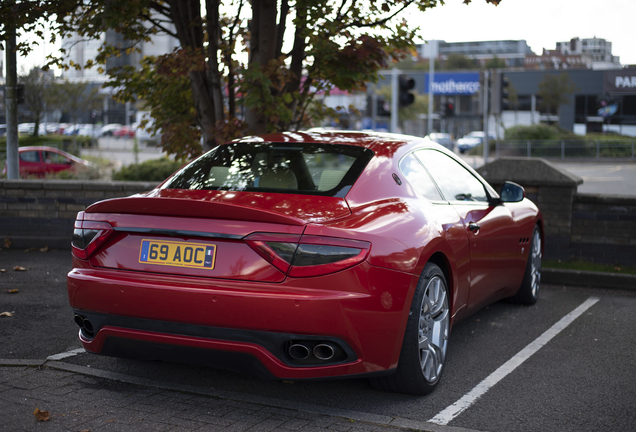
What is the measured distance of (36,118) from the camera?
35.1 m

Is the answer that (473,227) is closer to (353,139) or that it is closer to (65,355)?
(353,139)

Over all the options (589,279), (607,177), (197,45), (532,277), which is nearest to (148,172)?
(197,45)

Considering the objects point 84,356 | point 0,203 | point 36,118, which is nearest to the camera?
point 84,356

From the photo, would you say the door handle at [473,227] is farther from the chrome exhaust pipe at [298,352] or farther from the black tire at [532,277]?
the chrome exhaust pipe at [298,352]

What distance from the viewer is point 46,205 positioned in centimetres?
927

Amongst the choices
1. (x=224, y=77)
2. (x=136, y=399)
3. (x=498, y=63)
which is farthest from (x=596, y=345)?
(x=498, y=63)

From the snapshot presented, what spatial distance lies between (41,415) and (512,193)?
3.90 meters

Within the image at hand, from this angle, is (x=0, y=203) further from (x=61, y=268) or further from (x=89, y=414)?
(x=89, y=414)

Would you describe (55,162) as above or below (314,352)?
above

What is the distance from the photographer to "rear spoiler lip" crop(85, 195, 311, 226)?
11.1ft

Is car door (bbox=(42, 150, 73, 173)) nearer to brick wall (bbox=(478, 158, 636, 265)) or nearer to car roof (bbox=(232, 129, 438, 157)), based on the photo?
brick wall (bbox=(478, 158, 636, 265))

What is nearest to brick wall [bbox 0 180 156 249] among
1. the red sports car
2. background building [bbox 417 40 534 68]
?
the red sports car

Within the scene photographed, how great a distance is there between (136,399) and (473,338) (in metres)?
2.66

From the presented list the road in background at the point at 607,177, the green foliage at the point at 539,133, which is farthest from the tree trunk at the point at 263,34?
the green foliage at the point at 539,133
